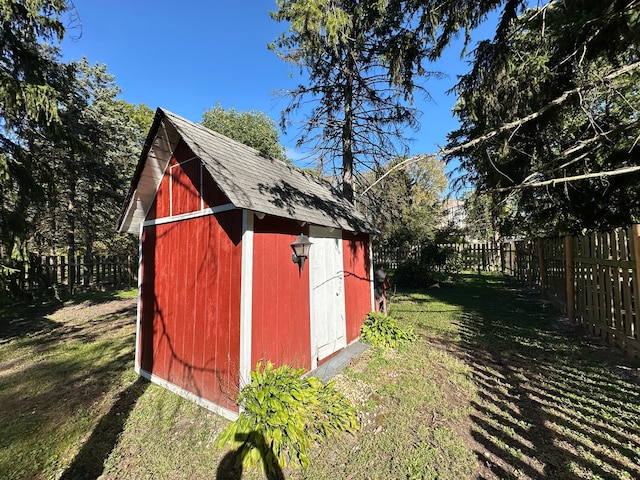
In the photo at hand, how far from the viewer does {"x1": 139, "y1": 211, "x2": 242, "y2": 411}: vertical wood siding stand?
3.81 meters

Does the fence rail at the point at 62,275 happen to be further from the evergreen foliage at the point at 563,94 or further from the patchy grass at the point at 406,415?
the evergreen foliage at the point at 563,94

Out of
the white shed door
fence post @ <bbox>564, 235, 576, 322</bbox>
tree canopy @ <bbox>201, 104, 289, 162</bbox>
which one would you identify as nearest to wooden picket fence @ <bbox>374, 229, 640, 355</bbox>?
fence post @ <bbox>564, 235, 576, 322</bbox>

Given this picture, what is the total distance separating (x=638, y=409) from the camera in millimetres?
3314

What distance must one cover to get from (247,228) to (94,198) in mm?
16191

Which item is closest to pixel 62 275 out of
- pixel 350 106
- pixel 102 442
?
pixel 102 442

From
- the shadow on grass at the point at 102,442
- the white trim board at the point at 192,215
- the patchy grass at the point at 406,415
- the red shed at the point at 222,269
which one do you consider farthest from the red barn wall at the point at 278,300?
the shadow on grass at the point at 102,442

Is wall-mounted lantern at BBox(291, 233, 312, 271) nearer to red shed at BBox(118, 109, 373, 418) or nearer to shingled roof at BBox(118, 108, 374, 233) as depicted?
red shed at BBox(118, 109, 373, 418)

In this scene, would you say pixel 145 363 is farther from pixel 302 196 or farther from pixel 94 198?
pixel 94 198

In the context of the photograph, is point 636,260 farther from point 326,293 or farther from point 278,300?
point 278,300

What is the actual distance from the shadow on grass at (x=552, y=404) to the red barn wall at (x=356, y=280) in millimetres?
2200

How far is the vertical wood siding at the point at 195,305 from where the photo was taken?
150 inches

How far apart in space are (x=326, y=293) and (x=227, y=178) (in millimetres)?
2736

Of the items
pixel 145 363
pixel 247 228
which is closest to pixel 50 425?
pixel 145 363

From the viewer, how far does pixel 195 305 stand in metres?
4.30
